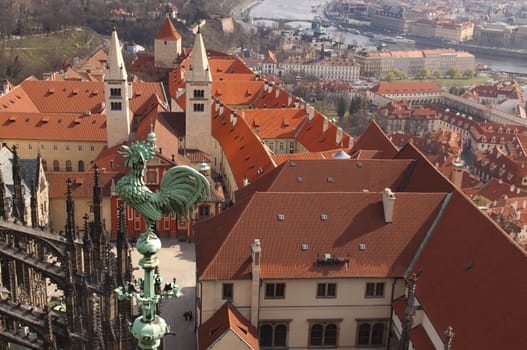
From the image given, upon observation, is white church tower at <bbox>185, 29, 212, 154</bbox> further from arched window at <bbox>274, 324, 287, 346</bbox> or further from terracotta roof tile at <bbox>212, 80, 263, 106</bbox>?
arched window at <bbox>274, 324, 287, 346</bbox>

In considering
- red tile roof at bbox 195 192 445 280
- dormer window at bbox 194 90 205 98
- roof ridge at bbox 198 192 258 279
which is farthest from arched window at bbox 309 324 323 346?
dormer window at bbox 194 90 205 98

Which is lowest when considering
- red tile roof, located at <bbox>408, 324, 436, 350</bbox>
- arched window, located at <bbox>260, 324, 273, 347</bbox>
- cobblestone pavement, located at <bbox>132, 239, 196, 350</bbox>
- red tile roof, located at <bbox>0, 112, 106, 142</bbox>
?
cobblestone pavement, located at <bbox>132, 239, 196, 350</bbox>

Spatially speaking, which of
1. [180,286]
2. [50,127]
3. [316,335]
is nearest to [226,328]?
[180,286]

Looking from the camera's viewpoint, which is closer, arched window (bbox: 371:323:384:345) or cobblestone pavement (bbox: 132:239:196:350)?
arched window (bbox: 371:323:384:345)

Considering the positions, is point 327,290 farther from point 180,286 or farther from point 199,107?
point 199,107

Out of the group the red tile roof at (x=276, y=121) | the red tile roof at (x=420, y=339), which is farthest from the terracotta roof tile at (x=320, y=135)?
the red tile roof at (x=420, y=339)

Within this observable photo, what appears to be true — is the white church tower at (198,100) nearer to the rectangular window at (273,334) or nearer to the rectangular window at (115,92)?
the rectangular window at (115,92)
